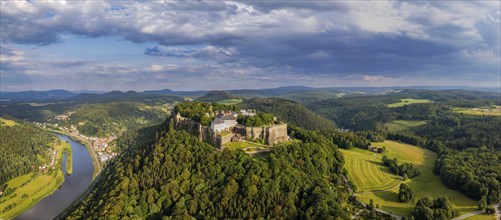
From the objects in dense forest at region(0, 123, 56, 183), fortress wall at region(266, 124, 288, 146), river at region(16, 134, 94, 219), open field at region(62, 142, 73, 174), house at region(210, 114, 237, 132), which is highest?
house at region(210, 114, 237, 132)

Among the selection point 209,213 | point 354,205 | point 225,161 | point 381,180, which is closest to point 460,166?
point 381,180

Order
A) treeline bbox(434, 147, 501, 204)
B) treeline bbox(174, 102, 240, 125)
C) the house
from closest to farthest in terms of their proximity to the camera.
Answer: treeline bbox(434, 147, 501, 204)
the house
treeline bbox(174, 102, 240, 125)

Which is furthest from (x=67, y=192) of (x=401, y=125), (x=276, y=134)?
(x=401, y=125)

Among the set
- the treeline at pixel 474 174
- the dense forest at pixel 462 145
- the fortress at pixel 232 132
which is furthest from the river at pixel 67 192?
the treeline at pixel 474 174

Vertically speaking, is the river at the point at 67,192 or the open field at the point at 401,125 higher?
the open field at the point at 401,125

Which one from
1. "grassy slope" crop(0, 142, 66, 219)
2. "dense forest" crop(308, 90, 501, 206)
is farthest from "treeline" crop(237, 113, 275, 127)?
"grassy slope" crop(0, 142, 66, 219)

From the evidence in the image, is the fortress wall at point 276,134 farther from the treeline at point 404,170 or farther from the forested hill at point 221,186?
the treeline at point 404,170

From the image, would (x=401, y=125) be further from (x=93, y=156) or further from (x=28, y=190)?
(x=28, y=190)

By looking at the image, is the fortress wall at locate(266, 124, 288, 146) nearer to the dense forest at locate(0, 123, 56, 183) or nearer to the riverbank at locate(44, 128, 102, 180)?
the riverbank at locate(44, 128, 102, 180)
